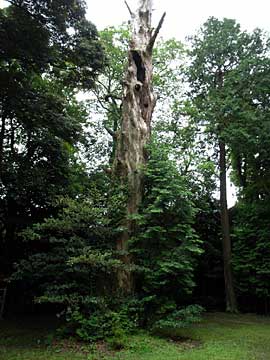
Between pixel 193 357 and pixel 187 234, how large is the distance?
303 cm

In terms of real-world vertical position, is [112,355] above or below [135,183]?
below

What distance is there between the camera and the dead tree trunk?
29.8 feet

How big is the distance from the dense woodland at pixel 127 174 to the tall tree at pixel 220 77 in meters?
0.06

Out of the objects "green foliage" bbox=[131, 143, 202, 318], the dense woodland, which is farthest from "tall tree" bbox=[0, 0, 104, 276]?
"green foliage" bbox=[131, 143, 202, 318]

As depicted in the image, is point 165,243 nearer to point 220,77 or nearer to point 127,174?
point 127,174

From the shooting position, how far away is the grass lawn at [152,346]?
6172 mm

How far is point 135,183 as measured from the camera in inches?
377

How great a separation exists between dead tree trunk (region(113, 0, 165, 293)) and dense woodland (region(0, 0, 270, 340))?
4 centimetres

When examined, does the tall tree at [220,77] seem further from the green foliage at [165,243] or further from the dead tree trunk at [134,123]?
the green foliage at [165,243]

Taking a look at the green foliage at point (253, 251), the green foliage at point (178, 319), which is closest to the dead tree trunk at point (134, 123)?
the green foliage at point (178, 319)

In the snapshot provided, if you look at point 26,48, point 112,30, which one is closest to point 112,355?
point 26,48

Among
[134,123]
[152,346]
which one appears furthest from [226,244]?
[152,346]

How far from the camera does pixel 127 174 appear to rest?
31.8 feet

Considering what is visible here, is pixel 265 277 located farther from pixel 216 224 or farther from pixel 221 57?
pixel 221 57
